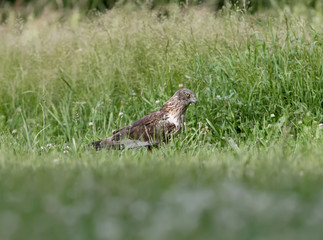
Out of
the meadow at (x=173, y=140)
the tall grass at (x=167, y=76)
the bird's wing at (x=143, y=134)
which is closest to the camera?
the meadow at (x=173, y=140)

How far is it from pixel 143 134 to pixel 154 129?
0.13m

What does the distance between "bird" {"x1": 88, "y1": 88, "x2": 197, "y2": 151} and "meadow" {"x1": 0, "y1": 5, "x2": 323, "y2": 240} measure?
0.63 feet

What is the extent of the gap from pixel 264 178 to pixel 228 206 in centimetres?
71

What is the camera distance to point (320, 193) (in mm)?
2760

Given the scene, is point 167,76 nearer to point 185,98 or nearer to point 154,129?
point 185,98

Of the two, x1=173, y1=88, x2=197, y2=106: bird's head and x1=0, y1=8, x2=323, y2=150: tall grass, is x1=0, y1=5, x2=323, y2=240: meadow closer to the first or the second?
x1=0, y1=8, x2=323, y2=150: tall grass

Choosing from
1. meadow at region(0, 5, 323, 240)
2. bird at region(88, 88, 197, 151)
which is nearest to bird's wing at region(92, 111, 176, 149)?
bird at region(88, 88, 197, 151)

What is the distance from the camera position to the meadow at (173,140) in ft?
7.70

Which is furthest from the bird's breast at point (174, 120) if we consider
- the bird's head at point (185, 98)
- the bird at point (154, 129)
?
the bird's head at point (185, 98)

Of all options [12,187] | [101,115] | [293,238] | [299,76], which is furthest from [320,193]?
[101,115]

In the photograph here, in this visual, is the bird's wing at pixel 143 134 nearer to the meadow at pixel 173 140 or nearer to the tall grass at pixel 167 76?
the meadow at pixel 173 140

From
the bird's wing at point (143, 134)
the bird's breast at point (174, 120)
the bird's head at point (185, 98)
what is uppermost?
the bird's head at point (185, 98)

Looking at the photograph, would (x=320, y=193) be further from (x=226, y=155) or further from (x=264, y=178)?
(x=226, y=155)

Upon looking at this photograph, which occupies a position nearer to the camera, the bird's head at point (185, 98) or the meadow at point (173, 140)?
the meadow at point (173, 140)
